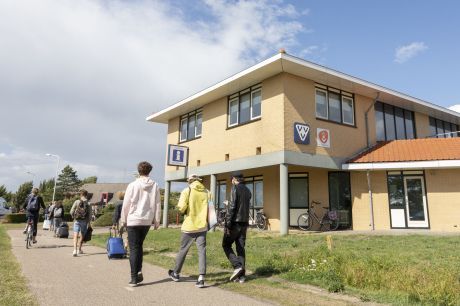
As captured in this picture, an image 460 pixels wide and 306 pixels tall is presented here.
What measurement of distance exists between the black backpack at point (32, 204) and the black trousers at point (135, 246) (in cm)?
681

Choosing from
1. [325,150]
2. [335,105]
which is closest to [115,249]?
[325,150]

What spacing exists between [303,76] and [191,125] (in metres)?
7.80

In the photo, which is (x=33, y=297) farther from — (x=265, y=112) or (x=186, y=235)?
(x=265, y=112)

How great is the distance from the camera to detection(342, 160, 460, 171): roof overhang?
14.5 m

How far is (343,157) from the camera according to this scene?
16406 millimetres

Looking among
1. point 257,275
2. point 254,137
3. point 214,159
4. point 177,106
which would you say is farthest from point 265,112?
point 257,275

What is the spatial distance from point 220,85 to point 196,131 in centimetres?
429

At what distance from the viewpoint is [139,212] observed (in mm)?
6043

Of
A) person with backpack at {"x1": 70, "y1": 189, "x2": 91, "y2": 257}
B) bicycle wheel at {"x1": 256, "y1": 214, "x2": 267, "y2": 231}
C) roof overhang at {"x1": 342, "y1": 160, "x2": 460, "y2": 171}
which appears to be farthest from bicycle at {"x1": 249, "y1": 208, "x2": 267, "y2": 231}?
person with backpack at {"x1": 70, "y1": 189, "x2": 91, "y2": 257}

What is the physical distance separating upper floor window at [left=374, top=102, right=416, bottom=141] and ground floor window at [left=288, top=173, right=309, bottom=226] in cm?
454

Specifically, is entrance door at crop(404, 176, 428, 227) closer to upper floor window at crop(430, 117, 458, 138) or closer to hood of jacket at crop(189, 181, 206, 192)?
upper floor window at crop(430, 117, 458, 138)

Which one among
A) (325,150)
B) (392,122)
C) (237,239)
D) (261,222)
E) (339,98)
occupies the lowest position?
(237,239)

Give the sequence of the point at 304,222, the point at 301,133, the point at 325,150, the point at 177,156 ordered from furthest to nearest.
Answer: the point at 177,156, the point at 304,222, the point at 325,150, the point at 301,133

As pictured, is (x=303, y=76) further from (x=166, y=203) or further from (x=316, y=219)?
(x=166, y=203)
